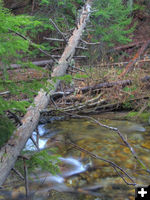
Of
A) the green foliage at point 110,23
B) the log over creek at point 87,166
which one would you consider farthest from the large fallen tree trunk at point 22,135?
the green foliage at point 110,23

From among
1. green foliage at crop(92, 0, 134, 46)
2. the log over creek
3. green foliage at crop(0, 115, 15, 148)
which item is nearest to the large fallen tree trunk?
green foliage at crop(0, 115, 15, 148)

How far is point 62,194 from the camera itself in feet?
13.0

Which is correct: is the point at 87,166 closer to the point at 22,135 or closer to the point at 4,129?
the point at 22,135

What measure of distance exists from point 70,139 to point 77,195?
2397 mm

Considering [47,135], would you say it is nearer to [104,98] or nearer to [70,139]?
[70,139]

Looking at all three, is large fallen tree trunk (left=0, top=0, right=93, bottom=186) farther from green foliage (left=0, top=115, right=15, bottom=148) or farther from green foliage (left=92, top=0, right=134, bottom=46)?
green foliage (left=92, top=0, right=134, bottom=46)

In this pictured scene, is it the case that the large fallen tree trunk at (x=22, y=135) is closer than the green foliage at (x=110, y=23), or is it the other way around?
the large fallen tree trunk at (x=22, y=135)

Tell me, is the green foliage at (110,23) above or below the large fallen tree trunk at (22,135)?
above

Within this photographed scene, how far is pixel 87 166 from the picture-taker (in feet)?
15.9

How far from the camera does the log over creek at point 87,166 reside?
3.96m

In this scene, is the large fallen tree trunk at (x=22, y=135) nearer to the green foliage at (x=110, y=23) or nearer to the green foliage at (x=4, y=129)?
the green foliage at (x=4, y=129)

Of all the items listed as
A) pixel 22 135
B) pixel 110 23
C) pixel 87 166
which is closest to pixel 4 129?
pixel 22 135

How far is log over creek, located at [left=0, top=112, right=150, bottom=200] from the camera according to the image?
13.0 feet

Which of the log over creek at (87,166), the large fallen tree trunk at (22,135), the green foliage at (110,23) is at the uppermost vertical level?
the green foliage at (110,23)
